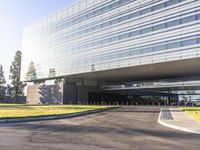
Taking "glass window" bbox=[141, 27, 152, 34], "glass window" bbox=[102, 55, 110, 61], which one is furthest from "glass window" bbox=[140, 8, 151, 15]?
"glass window" bbox=[102, 55, 110, 61]

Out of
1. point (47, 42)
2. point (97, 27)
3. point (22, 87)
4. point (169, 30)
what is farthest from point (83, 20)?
point (22, 87)

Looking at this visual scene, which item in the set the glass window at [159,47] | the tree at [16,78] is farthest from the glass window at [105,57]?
the tree at [16,78]

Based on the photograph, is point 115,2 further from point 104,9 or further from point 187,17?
point 187,17

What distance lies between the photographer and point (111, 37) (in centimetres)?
6384

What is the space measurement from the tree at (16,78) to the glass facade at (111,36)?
13.1 feet

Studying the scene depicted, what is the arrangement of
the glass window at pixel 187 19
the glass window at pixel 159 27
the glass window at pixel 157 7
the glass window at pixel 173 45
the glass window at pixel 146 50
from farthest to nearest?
the glass window at pixel 146 50
the glass window at pixel 157 7
the glass window at pixel 159 27
the glass window at pixel 173 45
the glass window at pixel 187 19

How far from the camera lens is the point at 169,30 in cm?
5147

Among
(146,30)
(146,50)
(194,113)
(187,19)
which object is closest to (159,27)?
(146,30)

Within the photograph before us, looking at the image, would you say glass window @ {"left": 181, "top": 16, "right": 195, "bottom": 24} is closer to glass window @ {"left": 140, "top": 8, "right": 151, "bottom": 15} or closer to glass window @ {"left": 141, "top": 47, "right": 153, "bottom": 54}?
glass window @ {"left": 141, "top": 47, "right": 153, "bottom": 54}

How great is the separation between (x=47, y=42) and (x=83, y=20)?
19.5 meters

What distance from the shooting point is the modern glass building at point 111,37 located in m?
49.6

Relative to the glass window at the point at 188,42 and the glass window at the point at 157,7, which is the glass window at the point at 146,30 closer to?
the glass window at the point at 157,7

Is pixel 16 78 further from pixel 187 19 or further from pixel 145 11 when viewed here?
pixel 187 19

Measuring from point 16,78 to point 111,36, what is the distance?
153 feet
